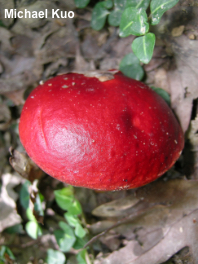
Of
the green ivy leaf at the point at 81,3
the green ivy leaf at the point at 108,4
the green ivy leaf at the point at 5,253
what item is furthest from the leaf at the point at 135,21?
the green ivy leaf at the point at 5,253

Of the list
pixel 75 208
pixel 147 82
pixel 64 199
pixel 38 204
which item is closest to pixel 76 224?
pixel 75 208

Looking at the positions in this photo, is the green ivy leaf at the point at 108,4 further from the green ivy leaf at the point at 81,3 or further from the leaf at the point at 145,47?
the leaf at the point at 145,47

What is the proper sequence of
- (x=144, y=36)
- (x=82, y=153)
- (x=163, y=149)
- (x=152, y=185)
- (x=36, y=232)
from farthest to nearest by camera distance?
(x=36, y=232) → (x=152, y=185) → (x=144, y=36) → (x=163, y=149) → (x=82, y=153)

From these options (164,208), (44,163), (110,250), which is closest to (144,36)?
(44,163)

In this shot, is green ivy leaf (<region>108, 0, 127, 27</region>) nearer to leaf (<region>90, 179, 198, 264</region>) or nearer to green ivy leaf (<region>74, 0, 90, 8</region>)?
green ivy leaf (<region>74, 0, 90, 8</region>)

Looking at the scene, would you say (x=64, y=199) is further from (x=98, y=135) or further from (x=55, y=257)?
(x=98, y=135)

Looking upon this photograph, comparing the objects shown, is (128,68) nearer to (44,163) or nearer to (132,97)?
(132,97)
